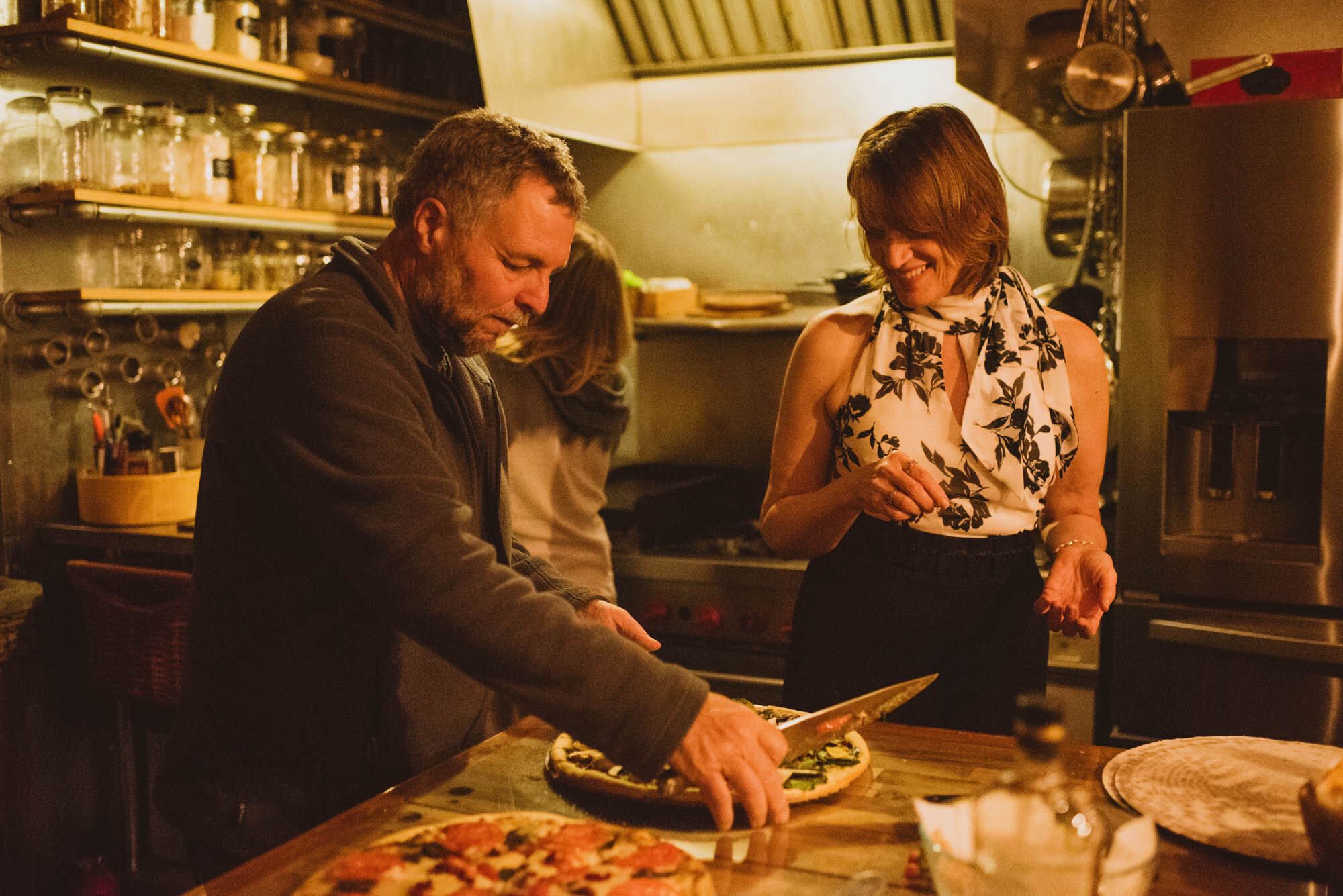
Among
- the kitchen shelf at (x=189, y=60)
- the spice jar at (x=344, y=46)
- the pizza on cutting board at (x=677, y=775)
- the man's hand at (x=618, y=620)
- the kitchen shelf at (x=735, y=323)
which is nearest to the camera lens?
the pizza on cutting board at (x=677, y=775)

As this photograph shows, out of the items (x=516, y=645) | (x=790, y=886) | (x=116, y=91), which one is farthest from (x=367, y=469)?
(x=116, y=91)

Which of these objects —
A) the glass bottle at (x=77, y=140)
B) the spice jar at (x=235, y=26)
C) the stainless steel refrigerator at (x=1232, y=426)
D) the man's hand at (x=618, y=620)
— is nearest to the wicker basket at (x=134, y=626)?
the glass bottle at (x=77, y=140)

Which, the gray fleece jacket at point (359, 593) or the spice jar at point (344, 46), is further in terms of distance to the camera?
the spice jar at point (344, 46)

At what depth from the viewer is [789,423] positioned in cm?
188

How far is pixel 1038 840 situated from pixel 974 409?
3.19 ft

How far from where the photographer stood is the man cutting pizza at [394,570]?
1.16 metres

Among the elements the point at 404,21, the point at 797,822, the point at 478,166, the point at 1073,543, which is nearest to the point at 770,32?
the point at 404,21

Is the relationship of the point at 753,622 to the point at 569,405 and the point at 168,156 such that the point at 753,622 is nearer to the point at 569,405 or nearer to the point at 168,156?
the point at 569,405

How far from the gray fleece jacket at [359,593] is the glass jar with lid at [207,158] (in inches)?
60.8

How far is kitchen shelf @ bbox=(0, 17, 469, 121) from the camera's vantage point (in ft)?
8.02

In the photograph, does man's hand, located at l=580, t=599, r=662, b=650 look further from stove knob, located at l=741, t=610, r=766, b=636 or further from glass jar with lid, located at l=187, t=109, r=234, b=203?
glass jar with lid, located at l=187, t=109, r=234, b=203

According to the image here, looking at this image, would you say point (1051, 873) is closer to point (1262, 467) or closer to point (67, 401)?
point (1262, 467)

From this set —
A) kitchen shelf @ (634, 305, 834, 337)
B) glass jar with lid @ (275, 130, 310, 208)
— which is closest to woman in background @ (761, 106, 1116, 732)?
kitchen shelf @ (634, 305, 834, 337)

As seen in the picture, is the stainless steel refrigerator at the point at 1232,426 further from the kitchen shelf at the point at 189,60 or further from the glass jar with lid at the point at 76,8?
the glass jar with lid at the point at 76,8
